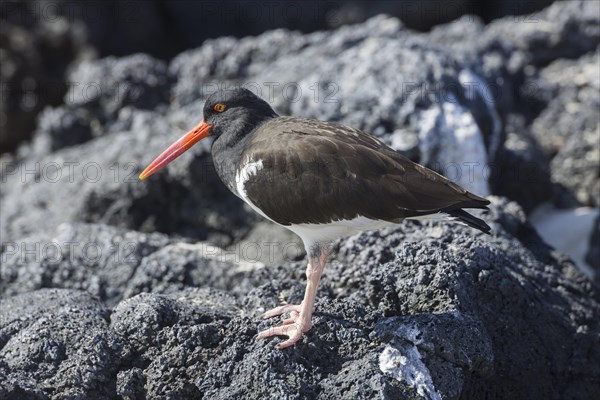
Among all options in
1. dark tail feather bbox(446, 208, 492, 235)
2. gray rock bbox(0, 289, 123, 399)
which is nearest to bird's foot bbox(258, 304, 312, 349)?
gray rock bbox(0, 289, 123, 399)

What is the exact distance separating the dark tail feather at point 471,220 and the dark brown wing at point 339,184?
4 centimetres

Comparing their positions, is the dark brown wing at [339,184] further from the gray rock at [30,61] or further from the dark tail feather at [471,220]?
the gray rock at [30,61]

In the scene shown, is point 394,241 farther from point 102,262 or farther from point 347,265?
point 102,262

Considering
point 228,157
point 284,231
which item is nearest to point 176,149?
point 228,157

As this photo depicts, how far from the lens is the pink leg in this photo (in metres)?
4.17

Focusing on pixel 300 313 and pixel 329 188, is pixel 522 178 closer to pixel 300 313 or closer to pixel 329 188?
pixel 329 188

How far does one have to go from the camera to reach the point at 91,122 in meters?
9.23

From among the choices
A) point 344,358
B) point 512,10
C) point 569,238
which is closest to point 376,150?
point 344,358

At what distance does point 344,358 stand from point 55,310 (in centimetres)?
182

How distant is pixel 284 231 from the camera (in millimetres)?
6867

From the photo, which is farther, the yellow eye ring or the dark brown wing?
the yellow eye ring

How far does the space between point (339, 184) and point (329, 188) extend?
61 millimetres

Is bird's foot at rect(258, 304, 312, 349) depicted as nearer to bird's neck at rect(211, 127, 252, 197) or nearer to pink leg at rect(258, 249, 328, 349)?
pink leg at rect(258, 249, 328, 349)

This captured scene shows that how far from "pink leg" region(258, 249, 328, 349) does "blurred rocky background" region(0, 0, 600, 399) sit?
0.09 meters
